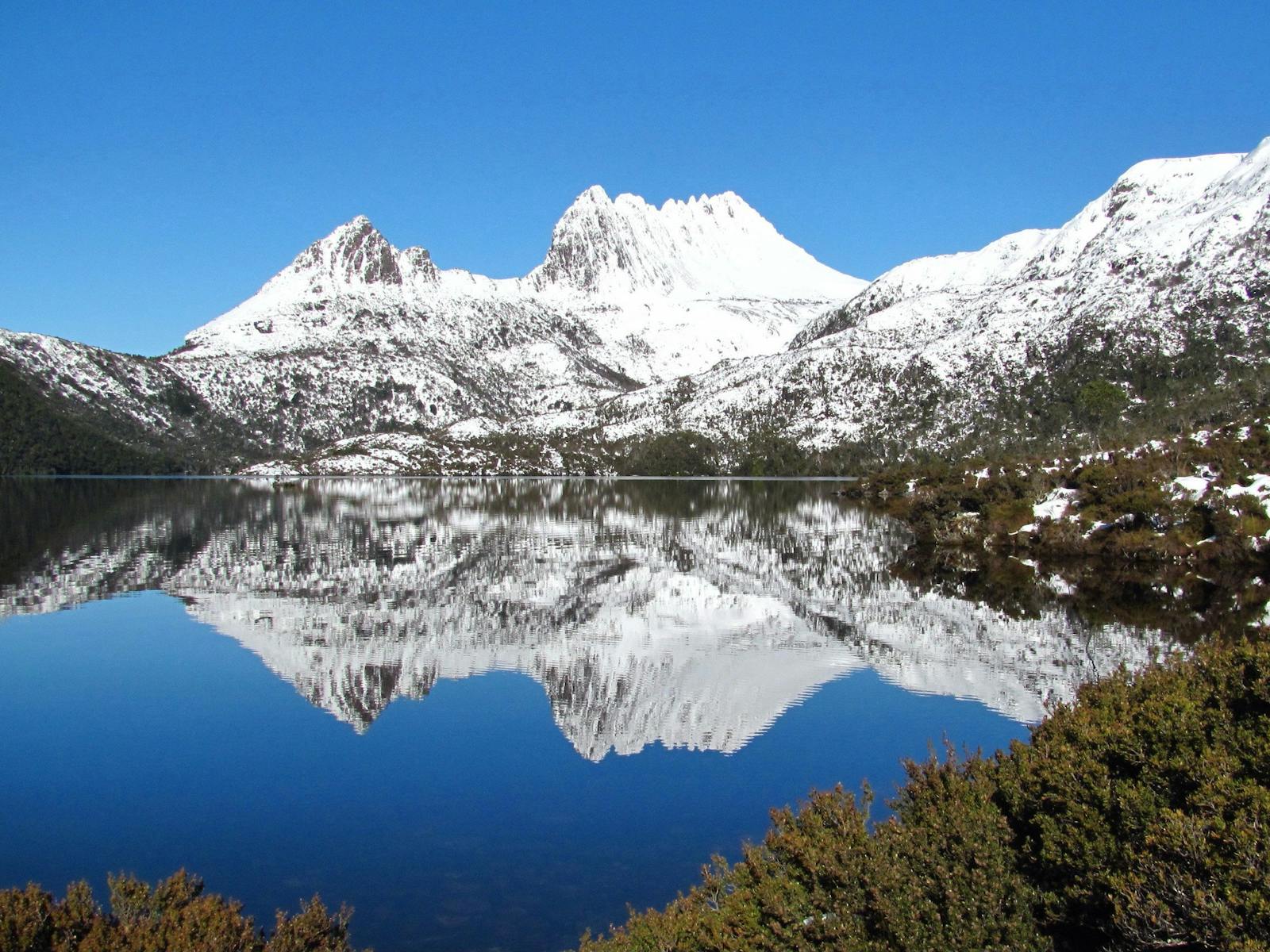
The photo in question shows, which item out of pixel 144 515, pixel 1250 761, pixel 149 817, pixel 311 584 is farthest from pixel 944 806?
pixel 144 515

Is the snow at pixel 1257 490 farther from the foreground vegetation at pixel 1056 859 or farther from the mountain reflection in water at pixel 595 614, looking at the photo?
the foreground vegetation at pixel 1056 859

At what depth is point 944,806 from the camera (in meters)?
14.3

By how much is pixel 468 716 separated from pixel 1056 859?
59.7 feet

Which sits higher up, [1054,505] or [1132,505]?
[1054,505]

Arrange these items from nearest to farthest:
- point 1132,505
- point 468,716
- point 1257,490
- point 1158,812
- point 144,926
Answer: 1. point 144,926
2. point 1158,812
3. point 468,716
4. point 1257,490
5. point 1132,505

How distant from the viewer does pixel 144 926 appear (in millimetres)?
11016

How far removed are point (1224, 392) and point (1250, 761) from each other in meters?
145

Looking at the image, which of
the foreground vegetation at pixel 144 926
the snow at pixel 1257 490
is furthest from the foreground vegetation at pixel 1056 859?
the snow at pixel 1257 490

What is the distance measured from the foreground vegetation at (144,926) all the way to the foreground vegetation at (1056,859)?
3298mm

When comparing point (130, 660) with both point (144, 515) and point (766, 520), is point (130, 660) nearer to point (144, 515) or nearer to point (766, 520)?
point (766, 520)

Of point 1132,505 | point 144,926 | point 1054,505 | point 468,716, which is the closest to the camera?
point 144,926

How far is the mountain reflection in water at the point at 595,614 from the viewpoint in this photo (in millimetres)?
29406

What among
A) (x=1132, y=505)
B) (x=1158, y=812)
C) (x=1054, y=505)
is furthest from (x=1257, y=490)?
(x=1158, y=812)

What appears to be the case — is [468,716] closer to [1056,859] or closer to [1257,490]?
[1056,859]
